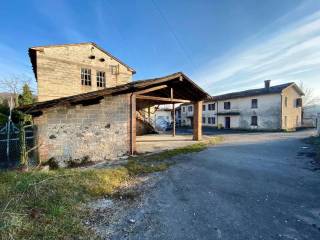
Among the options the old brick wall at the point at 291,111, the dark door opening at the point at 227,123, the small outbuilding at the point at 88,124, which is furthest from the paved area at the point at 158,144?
the dark door opening at the point at 227,123

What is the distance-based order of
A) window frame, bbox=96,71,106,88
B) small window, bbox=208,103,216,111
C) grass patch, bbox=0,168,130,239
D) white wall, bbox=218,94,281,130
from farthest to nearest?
1. small window, bbox=208,103,216,111
2. white wall, bbox=218,94,281,130
3. window frame, bbox=96,71,106,88
4. grass patch, bbox=0,168,130,239

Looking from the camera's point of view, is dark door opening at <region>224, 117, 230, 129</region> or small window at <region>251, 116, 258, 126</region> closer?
small window at <region>251, 116, 258, 126</region>

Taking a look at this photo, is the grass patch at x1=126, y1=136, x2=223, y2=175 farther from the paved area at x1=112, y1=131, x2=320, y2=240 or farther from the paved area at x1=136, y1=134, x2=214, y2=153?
the paved area at x1=136, y1=134, x2=214, y2=153

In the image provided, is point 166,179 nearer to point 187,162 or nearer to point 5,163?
point 187,162

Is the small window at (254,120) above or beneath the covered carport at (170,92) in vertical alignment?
beneath

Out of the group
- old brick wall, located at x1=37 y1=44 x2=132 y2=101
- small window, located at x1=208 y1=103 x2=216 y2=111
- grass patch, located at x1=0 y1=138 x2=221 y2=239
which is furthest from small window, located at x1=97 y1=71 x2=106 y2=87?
small window, located at x1=208 y1=103 x2=216 y2=111

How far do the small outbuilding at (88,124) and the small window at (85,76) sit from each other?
9489mm

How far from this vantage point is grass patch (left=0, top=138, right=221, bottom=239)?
11.0 ft

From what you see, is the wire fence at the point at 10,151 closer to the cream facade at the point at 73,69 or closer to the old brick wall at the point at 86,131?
the old brick wall at the point at 86,131

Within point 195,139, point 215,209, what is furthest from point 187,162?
point 195,139

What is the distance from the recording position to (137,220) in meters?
4.02

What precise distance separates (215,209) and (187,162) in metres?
4.26

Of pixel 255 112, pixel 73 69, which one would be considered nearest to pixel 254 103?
pixel 255 112

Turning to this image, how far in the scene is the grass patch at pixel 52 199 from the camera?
336cm
